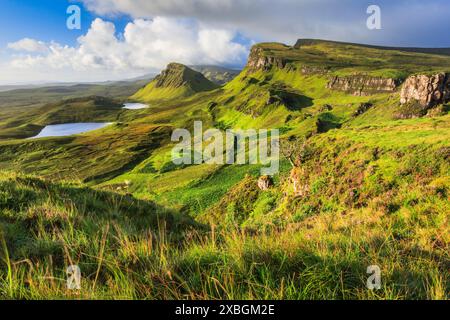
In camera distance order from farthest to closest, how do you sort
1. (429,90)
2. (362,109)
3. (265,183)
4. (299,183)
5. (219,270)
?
(362,109)
(429,90)
(265,183)
(299,183)
(219,270)

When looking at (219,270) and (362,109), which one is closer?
(219,270)

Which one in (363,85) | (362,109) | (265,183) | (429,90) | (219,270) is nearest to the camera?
(219,270)

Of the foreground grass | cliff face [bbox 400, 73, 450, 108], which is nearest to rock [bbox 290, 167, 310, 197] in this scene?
the foreground grass

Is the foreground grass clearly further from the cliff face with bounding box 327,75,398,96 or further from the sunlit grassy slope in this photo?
the cliff face with bounding box 327,75,398,96

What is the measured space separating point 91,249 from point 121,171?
114654 millimetres

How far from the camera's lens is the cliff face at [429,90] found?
89.7 metres

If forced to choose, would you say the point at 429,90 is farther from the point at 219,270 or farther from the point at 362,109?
the point at 219,270

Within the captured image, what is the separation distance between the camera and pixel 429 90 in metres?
91.1

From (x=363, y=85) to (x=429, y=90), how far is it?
74638 mm

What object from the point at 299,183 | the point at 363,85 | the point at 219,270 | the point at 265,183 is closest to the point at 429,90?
the point at 363,85

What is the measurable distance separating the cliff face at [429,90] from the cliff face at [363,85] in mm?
61766

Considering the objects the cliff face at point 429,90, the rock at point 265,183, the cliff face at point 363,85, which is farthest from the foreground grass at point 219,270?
the cliff face at point 363,85

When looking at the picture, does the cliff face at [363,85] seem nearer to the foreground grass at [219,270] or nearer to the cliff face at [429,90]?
the cliff face at [429,90]
